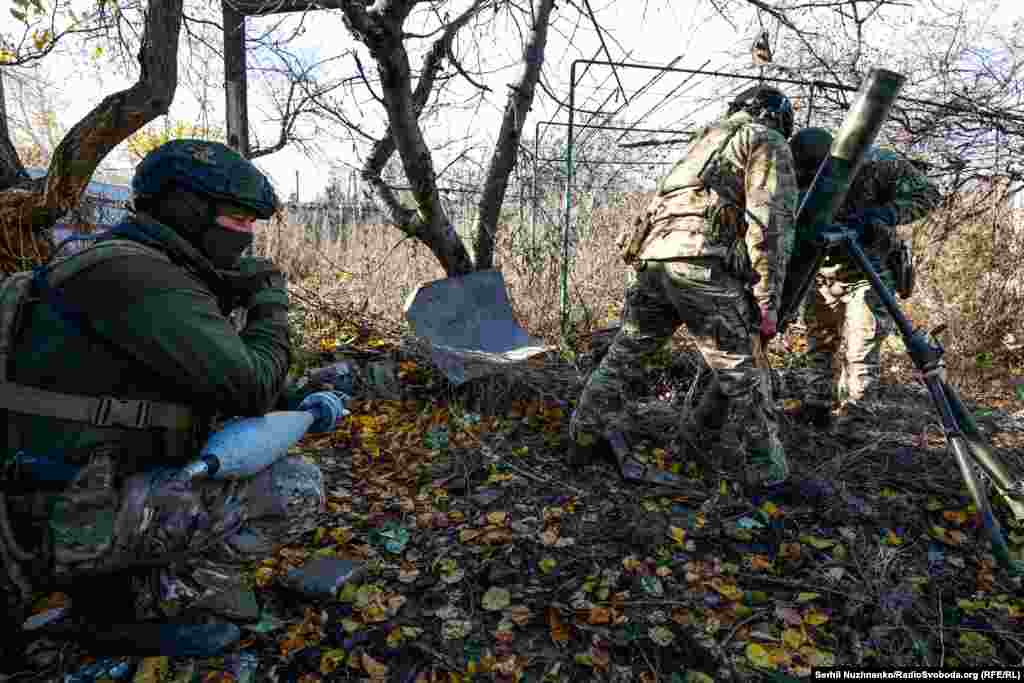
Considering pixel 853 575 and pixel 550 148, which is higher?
pixel 550 148

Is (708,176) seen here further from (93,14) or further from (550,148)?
(93,14)

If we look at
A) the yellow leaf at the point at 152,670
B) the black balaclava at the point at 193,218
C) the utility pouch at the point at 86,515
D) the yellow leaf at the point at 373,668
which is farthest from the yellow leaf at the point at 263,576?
the black balaclava at the point at 193,218

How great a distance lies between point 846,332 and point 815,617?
207 cm

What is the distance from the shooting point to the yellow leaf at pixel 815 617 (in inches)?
74.2

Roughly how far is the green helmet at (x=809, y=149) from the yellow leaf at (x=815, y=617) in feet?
7.45

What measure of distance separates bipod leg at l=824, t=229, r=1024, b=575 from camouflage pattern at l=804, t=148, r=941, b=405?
3.48 feet

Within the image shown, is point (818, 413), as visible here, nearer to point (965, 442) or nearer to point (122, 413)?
point (965, 442)

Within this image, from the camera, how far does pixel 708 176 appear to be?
8.36 feet

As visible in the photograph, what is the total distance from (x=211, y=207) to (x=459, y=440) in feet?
6.38

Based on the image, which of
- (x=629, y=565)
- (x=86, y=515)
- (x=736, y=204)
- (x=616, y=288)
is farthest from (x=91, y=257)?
(x=616, y=288)

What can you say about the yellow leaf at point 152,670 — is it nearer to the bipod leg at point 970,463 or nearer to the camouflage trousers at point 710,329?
the camouflage trousers at point 710,329

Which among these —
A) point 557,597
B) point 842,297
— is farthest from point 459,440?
point 842,297

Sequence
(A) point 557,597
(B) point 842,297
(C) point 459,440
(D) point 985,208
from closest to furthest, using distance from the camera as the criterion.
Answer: (A) point 557,597, (C) point 459,440, (B) point 842,297, (D) point 985,208

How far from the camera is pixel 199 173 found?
58.6 inches
